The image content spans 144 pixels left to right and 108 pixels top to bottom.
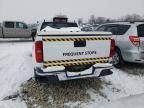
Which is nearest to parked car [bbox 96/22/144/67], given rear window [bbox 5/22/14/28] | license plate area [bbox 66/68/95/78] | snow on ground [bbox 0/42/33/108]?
license plate area [bbox 66/68/95/78]

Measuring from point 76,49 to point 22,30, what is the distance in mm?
14861

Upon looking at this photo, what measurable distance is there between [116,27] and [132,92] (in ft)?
10.6

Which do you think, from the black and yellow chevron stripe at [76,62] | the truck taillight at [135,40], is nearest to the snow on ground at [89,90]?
the black and yellow chevron stripe at [76,62]

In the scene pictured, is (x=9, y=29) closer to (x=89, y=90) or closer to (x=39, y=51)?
(x=89, y=90)

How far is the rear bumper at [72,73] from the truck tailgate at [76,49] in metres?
0.15

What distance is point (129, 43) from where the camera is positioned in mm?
7289

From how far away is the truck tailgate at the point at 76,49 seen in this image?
185 inches

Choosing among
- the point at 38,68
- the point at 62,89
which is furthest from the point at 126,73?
the point at 38,68

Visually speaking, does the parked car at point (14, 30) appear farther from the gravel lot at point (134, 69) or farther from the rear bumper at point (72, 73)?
the rear bumper at point (72, 73)

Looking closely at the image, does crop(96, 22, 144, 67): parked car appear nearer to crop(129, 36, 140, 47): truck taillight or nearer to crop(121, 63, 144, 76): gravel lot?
crop(129, 36, 140, 47): truck taillight

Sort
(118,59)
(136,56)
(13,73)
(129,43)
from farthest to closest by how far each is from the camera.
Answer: (118,59) < (129,43) < (136,56) < (13,73)

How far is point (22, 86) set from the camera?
589 cm

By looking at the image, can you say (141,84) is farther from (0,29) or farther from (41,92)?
(0,29)

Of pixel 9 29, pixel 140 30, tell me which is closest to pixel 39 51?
pixel 140 30
